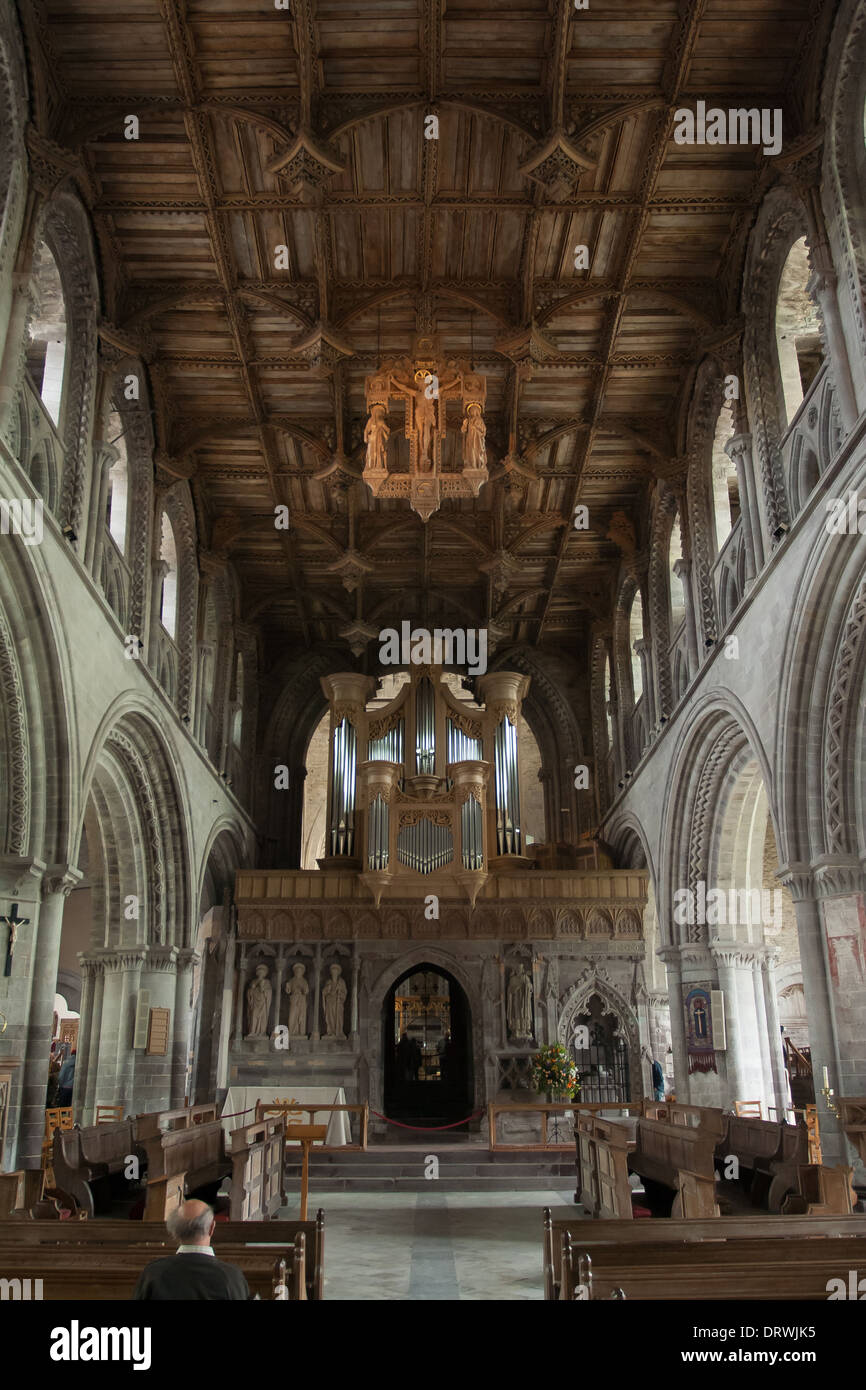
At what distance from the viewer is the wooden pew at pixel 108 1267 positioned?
13.3 feet

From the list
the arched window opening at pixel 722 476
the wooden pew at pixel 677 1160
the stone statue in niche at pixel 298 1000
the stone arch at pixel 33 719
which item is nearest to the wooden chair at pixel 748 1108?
the wooden pew at pixel 677 1160

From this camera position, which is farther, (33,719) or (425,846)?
(425,846)

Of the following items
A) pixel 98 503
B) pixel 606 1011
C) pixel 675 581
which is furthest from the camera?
pixel 606 1011

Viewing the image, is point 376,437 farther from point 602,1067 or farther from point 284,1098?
point 602,1067

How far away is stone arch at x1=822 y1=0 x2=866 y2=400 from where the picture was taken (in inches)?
390

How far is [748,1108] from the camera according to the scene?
48.7ft

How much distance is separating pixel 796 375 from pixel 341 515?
873cm

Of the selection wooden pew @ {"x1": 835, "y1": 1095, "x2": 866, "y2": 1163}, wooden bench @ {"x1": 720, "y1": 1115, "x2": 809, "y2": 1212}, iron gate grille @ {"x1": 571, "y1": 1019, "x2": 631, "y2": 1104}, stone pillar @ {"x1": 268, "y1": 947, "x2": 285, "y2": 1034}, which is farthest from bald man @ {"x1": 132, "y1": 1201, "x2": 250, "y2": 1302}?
iron gate grille @ {"x1": 571, "y1": 1019, "x2": 631, "y2": 1104}

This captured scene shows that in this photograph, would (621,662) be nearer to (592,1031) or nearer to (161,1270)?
(592,1031)

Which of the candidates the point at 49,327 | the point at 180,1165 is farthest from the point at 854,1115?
the point at 49,327

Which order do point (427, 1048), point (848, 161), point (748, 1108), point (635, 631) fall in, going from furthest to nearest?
point (427, 1048), point (635, 631), point (748, 1108), point (848, 161)

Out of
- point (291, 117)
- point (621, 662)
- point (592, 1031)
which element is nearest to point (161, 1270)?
point (291, 117)

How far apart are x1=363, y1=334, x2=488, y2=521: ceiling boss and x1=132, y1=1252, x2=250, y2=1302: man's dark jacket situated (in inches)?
352

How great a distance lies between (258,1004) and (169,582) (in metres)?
7.18
